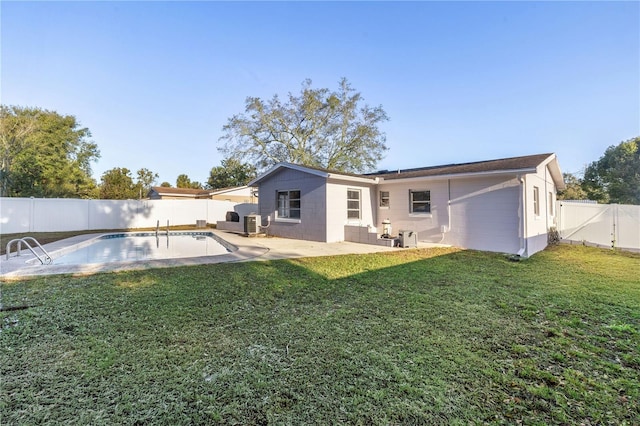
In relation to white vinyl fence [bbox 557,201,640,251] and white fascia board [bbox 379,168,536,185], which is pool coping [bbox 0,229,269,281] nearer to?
white fascia board [bbox 379,168,536,185]

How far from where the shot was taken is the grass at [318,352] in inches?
80.7

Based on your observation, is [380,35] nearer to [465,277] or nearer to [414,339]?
[465,277]

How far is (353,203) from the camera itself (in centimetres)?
1248

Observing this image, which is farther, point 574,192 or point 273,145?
point 574,192

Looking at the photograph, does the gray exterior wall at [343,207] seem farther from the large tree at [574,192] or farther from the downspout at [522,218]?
the large tree at [574,192]

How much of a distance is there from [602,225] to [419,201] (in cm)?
704

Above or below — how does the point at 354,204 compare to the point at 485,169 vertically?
below

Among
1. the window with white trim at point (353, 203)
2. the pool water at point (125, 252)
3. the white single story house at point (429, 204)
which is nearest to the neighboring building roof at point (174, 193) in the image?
the pool water at point (125, 252)

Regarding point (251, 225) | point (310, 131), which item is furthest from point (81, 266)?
point (310, 131)

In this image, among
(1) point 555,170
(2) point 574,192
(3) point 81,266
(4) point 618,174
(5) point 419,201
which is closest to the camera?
(3) point 81,266

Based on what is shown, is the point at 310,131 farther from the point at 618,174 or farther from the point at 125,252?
the point at 618,174

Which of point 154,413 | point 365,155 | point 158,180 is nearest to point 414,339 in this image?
point 154,413

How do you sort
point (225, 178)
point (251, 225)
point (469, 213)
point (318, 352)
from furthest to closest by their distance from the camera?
A: 1. point (225, 178)
2. point (251, 225)
3. point (469, 213)
4. point (318, 352)

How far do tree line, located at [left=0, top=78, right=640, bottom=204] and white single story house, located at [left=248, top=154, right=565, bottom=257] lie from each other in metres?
12.7
